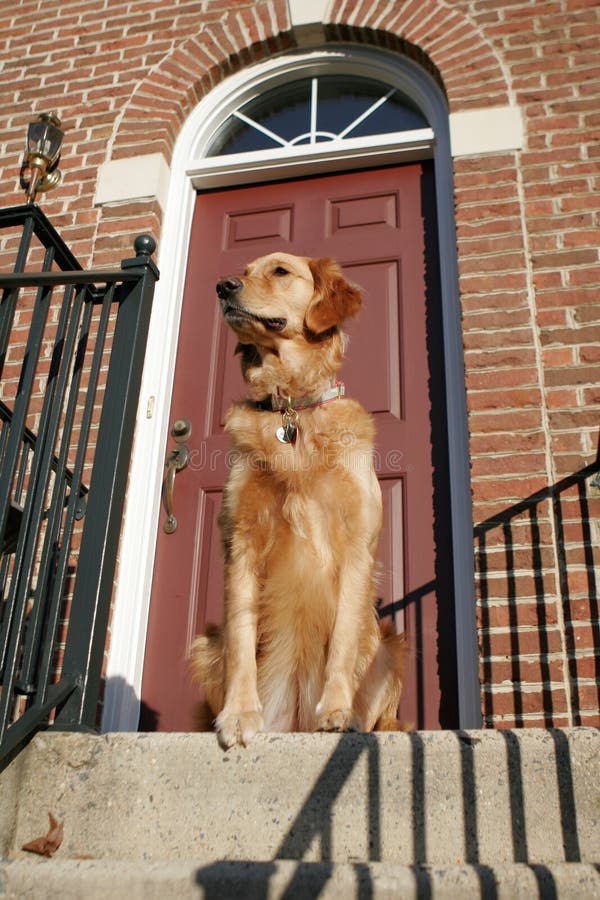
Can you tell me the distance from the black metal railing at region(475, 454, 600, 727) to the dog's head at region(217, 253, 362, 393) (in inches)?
40.3

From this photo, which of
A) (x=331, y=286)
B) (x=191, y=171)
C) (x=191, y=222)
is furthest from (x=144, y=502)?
(x=191, y=171)

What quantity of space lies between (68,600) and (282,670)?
158 cm

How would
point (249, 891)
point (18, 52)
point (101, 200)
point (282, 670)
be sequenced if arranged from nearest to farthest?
point (249, 891) < point (282, 670) < point (101, 200) < point (18, 52)

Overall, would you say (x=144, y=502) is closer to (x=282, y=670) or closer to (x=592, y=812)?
(x=282, y=670)

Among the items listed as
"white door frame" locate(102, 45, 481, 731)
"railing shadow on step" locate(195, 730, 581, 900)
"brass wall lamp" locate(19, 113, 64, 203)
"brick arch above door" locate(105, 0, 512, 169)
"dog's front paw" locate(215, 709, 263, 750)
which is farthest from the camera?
"brass wall lamp" locate(19, 113, 64, 203)

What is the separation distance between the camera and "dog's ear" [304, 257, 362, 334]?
296 cm

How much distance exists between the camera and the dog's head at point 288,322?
9.55 ft

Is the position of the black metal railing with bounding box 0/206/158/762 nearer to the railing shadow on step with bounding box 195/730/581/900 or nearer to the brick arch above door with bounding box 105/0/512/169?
the railing shadow on step with bounding box 195/730/581/900

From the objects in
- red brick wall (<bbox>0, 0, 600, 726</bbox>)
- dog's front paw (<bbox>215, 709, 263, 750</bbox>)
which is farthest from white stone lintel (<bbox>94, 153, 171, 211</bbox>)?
dog's front paw (<bbox>215, 709, 263, 750</bbox>)

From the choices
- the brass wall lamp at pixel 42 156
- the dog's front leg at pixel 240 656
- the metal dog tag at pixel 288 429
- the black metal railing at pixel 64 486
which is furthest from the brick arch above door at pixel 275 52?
the dog's front leg at pixel 240 656

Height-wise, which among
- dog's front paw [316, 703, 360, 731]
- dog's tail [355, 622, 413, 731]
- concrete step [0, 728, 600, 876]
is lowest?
concrete step [0, 728, 600, 876]

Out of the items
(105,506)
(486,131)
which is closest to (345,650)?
(105,506)

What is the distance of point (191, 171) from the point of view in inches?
185

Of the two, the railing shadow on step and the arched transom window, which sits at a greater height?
the arched transom window
